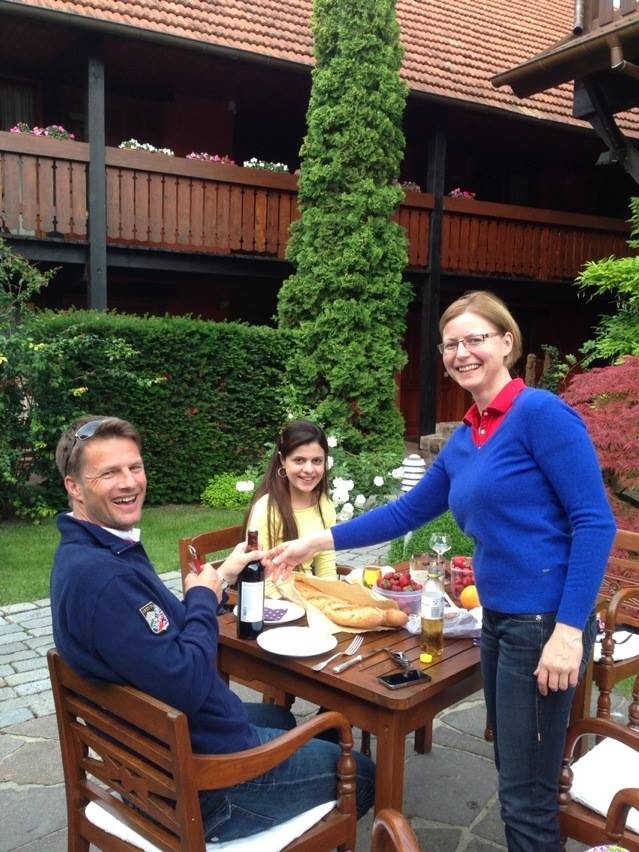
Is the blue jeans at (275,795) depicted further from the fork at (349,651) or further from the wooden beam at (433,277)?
the wooden beam at (433,277)

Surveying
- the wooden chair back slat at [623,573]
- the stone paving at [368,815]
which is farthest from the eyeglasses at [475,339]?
the stone paving at [368,815]

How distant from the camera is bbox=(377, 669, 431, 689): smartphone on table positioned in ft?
7.26

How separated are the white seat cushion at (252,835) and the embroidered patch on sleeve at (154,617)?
0.61m

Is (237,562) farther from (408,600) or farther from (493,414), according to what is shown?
(493,414)

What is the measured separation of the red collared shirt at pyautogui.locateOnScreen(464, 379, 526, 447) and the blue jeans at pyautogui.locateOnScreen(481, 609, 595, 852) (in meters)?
0.53

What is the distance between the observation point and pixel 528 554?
2068 millimetres

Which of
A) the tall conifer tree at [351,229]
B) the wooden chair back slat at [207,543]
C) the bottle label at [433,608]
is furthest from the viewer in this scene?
the tall conifer tree at [351,229]

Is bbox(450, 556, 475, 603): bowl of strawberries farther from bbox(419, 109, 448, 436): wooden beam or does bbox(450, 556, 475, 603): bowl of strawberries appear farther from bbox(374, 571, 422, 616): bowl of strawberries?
bbox(419, 109, 448, 436): wooden beam

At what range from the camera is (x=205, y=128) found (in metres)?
12.4

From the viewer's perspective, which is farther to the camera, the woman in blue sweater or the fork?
the fork

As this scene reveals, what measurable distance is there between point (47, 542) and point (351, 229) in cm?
548

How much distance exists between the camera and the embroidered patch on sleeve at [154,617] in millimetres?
1742

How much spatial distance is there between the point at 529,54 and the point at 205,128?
20.3 ft

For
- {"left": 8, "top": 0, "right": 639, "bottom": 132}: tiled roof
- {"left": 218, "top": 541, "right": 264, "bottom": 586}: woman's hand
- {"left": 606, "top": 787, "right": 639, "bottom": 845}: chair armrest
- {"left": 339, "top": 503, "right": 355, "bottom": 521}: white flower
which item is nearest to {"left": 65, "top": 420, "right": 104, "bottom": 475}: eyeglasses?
{"left": 218, "top": 541, "right": 264, "bottom": 586}: woman's hand
